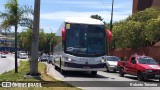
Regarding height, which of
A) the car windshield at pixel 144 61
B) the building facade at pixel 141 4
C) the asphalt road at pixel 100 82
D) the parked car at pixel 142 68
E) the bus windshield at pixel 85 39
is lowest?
the asphalt road at pixel 100 82

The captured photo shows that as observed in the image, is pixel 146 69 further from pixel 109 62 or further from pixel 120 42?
pixel 120 42

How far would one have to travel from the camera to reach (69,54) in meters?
24.7

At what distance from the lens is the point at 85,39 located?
24.7 m

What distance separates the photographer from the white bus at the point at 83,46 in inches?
968

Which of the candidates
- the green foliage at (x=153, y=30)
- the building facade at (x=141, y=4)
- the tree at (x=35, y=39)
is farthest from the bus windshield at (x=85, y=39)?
the building facade at (x=141, y=4)

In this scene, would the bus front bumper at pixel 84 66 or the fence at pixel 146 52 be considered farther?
the fence at pixel 146 52

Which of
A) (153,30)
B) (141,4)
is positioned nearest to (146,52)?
(153,30)

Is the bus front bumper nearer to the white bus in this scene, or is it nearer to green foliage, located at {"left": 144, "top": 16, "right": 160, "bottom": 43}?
the white bus

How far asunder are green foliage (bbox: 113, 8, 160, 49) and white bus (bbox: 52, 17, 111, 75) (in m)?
16.1

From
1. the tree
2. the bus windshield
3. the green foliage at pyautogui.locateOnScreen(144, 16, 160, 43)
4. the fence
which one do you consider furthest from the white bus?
the fence

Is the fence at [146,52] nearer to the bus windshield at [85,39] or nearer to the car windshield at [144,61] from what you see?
the car windshield at [144,61]

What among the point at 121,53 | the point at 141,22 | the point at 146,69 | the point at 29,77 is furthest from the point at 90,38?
the point at 121,53

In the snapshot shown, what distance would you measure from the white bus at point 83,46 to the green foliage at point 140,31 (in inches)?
632

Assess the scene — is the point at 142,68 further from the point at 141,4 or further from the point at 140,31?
the point at 141,4
